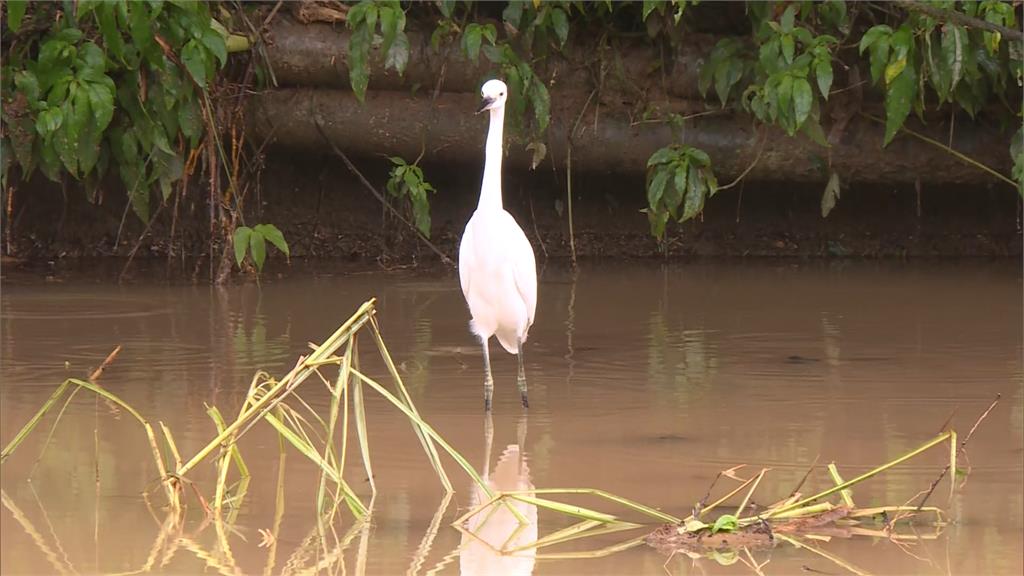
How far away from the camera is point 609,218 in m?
8.57

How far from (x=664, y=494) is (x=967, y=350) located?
7.84 feet

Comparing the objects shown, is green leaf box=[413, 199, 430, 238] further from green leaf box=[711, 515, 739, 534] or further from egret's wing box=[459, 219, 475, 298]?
green leaf box=[711, 515, 739, 534]

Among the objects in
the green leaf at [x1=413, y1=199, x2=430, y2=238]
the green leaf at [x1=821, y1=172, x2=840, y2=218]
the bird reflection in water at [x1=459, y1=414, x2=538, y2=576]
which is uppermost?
the green leaf at [x1=821, y1=172, x2=840, y2=218]

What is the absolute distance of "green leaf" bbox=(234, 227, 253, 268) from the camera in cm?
670

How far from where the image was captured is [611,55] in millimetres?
7652

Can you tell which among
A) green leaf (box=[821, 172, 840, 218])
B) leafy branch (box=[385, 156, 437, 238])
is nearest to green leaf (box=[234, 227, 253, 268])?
leafy branch (box=[385, 156, 437, 238])

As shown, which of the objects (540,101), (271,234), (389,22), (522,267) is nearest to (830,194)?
(540,101)

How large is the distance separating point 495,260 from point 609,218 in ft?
11.5

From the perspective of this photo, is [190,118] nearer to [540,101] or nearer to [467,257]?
[540,101]

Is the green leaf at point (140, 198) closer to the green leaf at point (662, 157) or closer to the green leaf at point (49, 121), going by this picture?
the green leaf at point (49, 121)

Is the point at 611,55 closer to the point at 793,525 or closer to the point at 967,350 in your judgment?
the point at 967,350

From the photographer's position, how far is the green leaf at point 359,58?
6.64 metres

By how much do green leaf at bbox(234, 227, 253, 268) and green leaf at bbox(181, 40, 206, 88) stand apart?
0.73 meters

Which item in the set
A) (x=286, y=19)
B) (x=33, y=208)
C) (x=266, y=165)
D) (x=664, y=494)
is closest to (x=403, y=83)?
(x=286, y=19)
